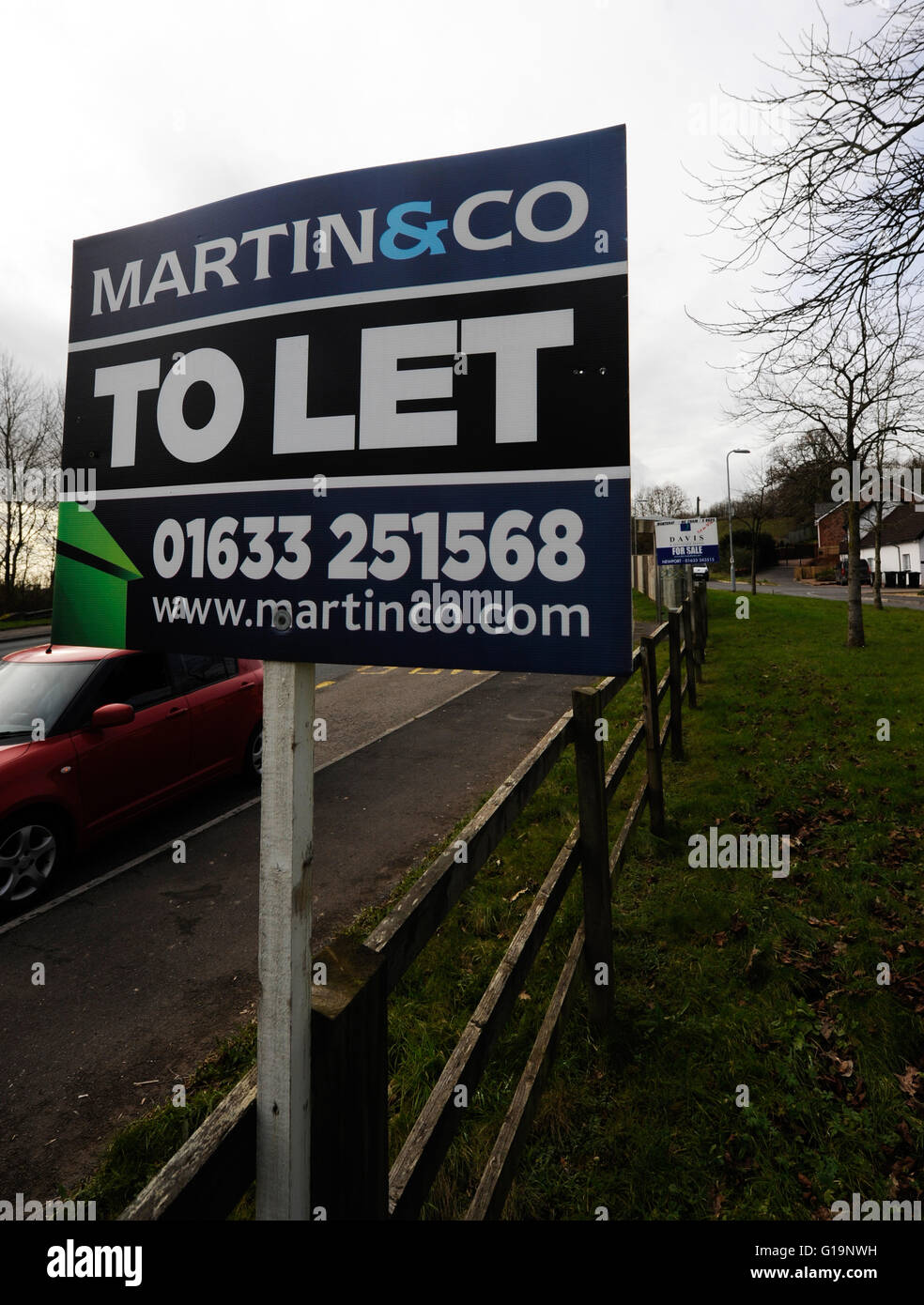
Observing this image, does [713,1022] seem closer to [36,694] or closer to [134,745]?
[134,745]

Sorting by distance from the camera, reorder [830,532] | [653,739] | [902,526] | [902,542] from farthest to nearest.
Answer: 1. [830,532]
2. [902,526]
3. [902,542]
4. [653,739]

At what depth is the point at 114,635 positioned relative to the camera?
5.03 feet

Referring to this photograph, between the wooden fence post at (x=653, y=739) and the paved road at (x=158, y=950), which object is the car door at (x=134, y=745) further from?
the wooden fence post at (x=653, y=739)

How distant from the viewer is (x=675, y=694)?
668cm

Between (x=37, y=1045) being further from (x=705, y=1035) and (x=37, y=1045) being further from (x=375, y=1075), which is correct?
(x=705, y=1035)

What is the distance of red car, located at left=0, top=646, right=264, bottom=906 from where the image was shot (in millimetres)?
4711

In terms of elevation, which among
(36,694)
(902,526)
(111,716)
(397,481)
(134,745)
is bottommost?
(134,745)

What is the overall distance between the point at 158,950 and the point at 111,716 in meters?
1.93

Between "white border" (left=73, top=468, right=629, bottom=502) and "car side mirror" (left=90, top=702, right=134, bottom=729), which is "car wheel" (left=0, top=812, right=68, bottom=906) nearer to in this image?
"car side mirror" (left=90, top=702, right=134, bottom=729)

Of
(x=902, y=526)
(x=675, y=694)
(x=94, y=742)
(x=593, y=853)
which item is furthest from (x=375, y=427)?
(x=902, y=526)

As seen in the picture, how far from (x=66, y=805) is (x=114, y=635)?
4.25 meters

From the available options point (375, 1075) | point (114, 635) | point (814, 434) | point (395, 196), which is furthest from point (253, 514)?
point (814, 434)

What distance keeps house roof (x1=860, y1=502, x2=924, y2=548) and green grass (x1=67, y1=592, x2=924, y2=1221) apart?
2078 inches

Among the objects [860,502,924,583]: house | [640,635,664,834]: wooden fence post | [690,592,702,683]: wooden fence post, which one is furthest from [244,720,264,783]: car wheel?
[860,502,924,583]: house
